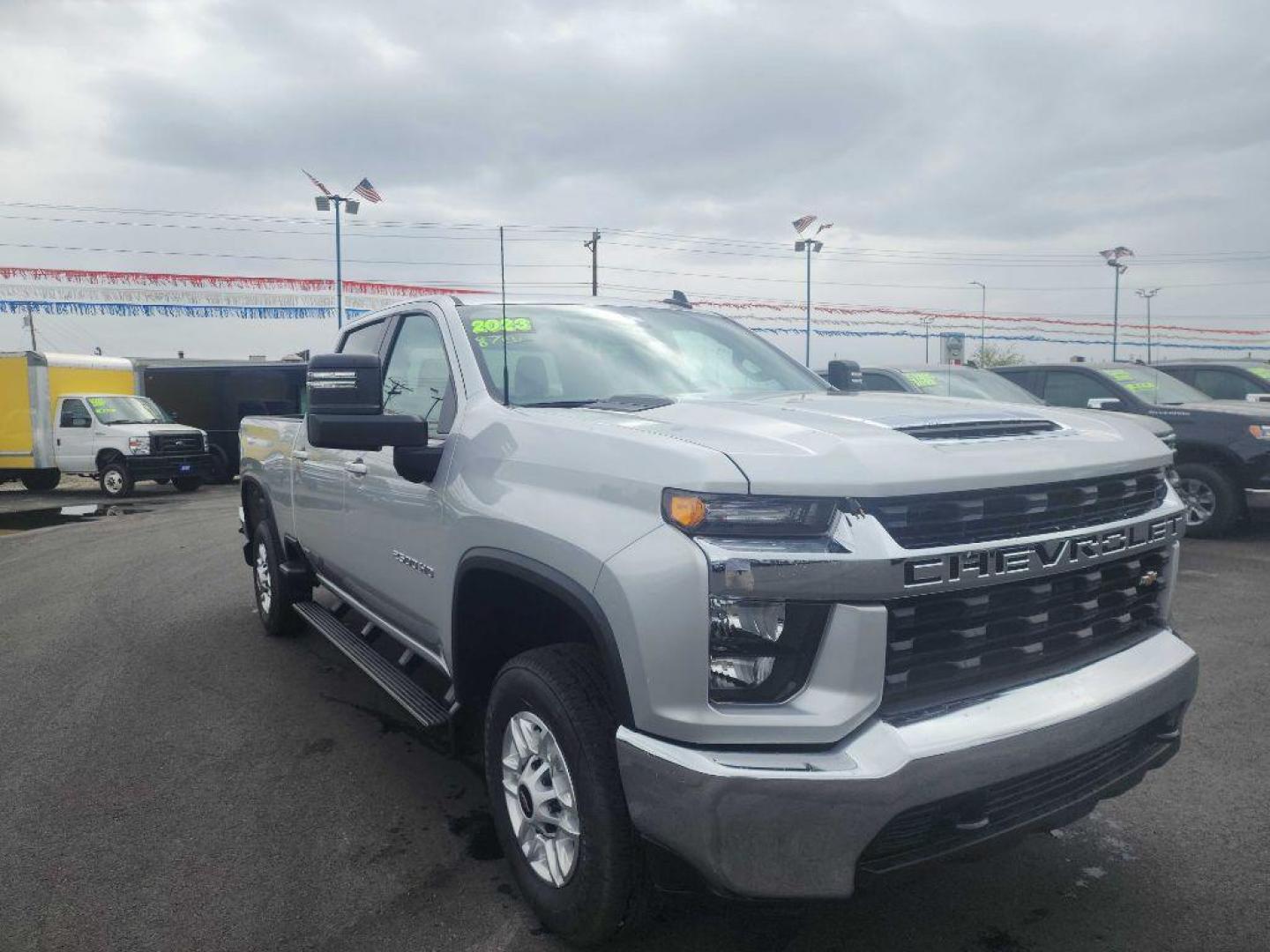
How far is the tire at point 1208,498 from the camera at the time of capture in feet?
29.3

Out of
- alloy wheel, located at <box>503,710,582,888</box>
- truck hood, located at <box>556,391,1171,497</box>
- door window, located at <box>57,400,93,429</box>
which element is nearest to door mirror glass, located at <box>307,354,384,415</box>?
truck hood, located at <box>556,391,1171,497</box>

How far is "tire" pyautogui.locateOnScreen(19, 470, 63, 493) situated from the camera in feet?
62.7

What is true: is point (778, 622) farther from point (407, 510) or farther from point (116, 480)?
point (116, 480)

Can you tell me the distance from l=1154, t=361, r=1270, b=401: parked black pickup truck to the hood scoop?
10.2 meters

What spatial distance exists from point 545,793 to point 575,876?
24cm

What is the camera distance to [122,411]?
17859 millimetres

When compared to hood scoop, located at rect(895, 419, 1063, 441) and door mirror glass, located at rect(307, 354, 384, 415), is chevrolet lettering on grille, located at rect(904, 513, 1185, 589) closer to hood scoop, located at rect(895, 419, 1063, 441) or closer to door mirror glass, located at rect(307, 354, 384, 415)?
hood scoop, located at rect(895, 419, 1063, 441)

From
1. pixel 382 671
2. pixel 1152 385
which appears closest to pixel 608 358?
pixel 382 671

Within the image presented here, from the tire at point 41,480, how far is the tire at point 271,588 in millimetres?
15470

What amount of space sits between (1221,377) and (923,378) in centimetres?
445

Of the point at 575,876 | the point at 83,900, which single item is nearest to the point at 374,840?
the point at 83,900

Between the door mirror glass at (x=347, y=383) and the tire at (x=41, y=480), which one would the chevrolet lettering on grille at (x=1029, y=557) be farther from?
the tire at (x=41, y=480)

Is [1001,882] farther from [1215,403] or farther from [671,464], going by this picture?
[1215,403]

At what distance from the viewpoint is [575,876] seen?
8.06 feet
